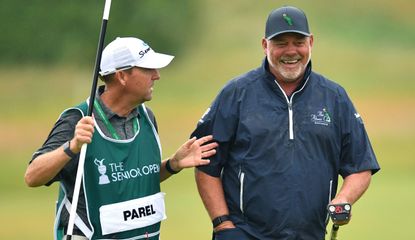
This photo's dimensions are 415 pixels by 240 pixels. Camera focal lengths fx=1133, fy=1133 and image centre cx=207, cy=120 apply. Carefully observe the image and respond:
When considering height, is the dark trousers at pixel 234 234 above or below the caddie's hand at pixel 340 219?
below

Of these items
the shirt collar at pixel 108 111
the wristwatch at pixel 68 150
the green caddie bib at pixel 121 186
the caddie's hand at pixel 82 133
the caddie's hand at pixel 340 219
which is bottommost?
the caddie's hand at pixel 340 219

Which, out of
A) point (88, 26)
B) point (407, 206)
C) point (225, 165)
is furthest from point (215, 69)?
point (225, 165)

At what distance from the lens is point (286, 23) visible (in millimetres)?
7102

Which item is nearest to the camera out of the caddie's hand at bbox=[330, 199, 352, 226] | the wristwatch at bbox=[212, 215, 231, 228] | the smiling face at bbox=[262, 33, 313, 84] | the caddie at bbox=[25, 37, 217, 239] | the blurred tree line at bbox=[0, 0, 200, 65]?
the caddie at bbox=[25, 37, 217, 239]

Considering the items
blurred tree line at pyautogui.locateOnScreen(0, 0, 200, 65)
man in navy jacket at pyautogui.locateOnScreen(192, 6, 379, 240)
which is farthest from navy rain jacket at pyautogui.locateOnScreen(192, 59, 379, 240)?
blurred tree line at pyautogui.locateOnScreen(0, 0, 200, 65)

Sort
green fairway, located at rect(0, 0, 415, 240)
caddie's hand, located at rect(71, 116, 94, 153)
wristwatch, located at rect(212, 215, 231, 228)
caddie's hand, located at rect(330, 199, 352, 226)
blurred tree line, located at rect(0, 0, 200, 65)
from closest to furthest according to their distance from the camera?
caddie's hand, located at rect(71, 116, 94, 153)
caddie's hand, located at rect(330, 199, 352, 226)
wristwatch, located at rect(212, 215, 231, 228)
green fairway, located at rect(0, 0, 415, 240)
blurred tree line, located at rect(0, 0, 200, 65)

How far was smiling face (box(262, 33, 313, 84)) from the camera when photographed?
711 centimetres

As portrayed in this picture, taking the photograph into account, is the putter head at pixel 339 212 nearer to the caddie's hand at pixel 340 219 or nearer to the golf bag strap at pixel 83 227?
the caddie's hand at pixel 340 219

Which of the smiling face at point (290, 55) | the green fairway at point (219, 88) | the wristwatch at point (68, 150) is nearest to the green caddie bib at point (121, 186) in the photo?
the wristwatch at point (68, 150)

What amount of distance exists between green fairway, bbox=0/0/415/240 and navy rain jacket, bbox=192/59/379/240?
287 inches

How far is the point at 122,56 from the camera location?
7.25 metres

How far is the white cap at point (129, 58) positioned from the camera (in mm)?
7203

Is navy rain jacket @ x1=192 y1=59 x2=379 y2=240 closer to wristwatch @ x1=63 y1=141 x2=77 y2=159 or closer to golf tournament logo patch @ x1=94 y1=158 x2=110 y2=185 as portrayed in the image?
golf tournament logo patch @ x1=94 y1=158 x2=110 y2=185

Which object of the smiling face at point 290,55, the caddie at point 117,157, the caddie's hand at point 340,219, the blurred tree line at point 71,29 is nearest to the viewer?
the caddie at point 117,157
